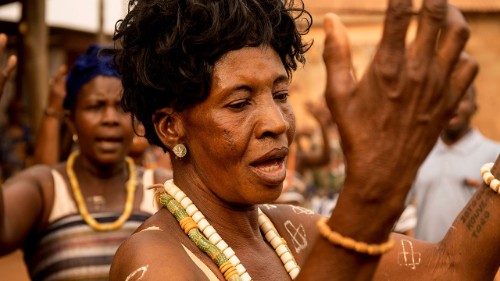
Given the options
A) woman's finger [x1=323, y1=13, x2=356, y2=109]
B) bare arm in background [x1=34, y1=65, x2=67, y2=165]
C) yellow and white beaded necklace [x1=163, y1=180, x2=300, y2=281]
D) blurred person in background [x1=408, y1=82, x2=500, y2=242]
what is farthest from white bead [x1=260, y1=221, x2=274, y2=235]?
blurred person in background [x1=408, y1=82, x2=500, y2=242]

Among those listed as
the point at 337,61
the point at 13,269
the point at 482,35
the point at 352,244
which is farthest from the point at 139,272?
the point at 482,35

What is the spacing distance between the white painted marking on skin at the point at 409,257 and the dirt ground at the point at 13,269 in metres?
6.57

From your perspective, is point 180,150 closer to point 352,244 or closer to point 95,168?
point 352,244

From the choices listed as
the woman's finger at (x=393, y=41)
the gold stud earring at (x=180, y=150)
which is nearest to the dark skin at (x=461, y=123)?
the gold stud earring at (x=180, y=150)

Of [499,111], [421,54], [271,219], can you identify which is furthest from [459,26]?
[499,111]

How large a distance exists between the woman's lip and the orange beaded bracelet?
1.85 feet

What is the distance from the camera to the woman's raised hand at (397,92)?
1.62 m

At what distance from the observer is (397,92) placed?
166 cm

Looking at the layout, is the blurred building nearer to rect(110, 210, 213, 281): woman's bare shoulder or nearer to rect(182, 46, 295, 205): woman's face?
rect(182, 46, 295, 205): woman's face

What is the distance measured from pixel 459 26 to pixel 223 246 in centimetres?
108

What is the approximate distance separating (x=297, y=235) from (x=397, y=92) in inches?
45.3

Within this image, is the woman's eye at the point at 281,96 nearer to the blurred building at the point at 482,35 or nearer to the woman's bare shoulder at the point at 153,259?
the woman's bare shoulder at the point at 153,259

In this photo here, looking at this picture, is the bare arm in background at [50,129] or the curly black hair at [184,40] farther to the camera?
the bare arm in background at [50,129]

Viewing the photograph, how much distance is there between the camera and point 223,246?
2455 mm
